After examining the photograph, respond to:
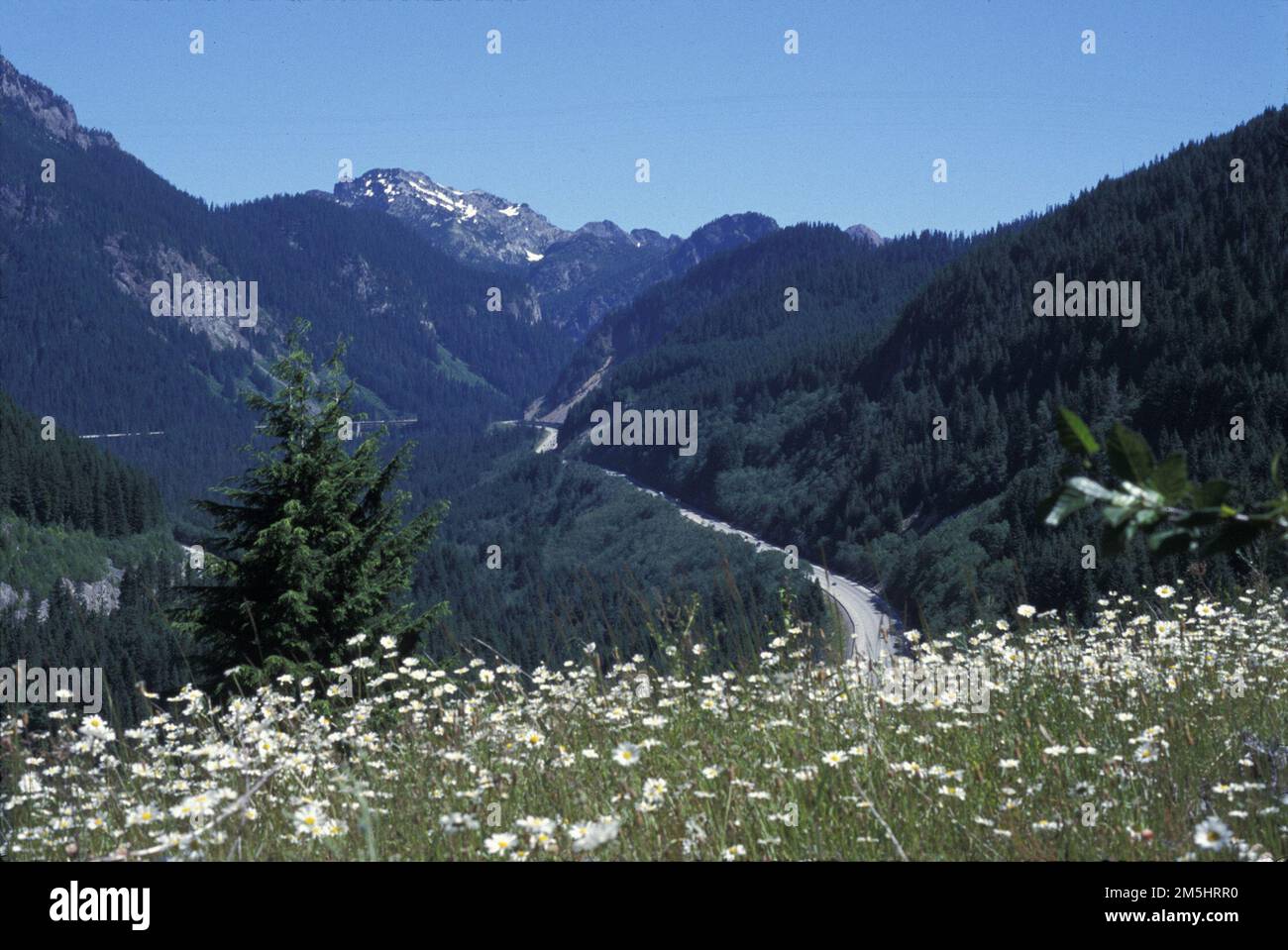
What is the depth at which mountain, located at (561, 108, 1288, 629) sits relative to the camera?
330 feet

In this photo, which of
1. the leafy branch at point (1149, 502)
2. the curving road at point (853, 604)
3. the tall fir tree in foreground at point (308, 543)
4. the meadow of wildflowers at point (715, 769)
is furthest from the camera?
the tall fir tree in foreground at point (308, 543)

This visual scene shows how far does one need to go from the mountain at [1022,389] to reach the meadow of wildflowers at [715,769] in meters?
61.8

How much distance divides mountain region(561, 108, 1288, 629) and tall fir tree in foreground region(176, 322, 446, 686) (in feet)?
168

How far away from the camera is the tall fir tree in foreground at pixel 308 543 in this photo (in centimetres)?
1944

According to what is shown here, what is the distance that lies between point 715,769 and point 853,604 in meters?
97.9

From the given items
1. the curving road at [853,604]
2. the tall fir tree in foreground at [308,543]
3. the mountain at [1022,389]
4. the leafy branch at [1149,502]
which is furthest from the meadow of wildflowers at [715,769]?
the mountain at [1022,389]

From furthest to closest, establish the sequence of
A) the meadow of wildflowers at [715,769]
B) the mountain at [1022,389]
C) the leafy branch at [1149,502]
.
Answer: the mountain at [1022,389] < the meadow of wildflowers at [715,769] < the leafy branch at [1149,502]

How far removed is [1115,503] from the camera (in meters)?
1.86

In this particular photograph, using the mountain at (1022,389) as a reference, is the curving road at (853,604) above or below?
below

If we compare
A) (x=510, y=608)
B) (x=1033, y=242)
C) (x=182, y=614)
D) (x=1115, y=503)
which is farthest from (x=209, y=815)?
(x=1033, y=242)

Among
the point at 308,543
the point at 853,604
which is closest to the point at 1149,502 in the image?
the point at 308,543

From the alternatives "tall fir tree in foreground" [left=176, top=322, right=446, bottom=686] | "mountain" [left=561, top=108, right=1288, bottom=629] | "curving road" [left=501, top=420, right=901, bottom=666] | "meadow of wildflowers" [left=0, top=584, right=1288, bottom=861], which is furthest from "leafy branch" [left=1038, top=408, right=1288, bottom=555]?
"mountain" [left=561, top=108, right=1288, bottom=629]

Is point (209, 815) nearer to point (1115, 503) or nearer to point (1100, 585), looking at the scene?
point (1115, 503)

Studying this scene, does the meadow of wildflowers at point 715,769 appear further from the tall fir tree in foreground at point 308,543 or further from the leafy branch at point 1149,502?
the tall fir tree in foreground at point 308,543
